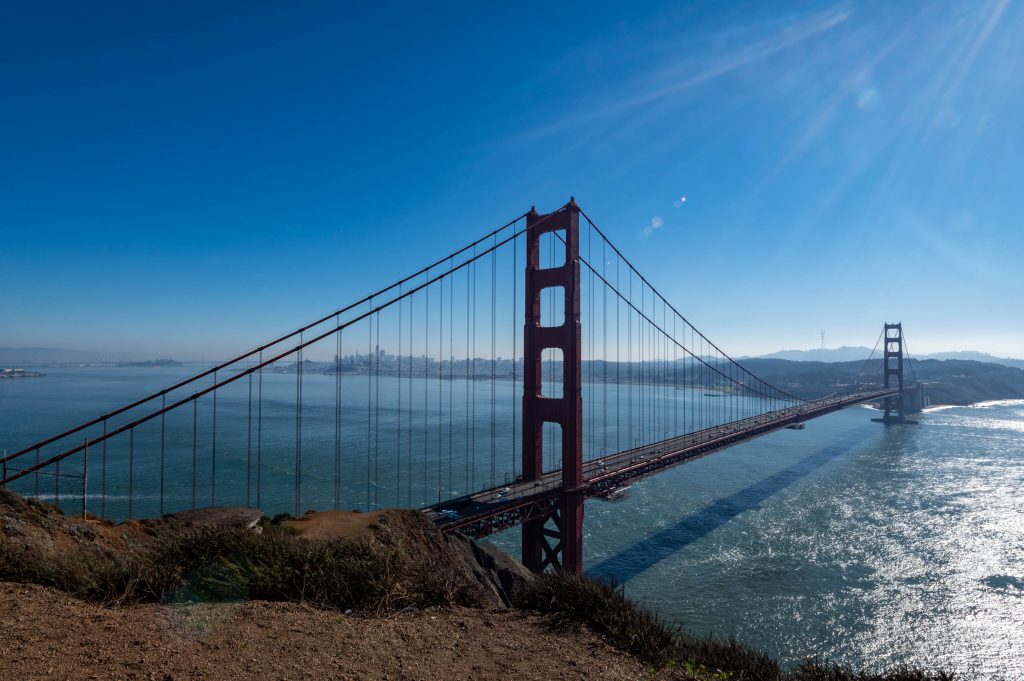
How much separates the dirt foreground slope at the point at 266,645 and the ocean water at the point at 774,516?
3576 millimetres

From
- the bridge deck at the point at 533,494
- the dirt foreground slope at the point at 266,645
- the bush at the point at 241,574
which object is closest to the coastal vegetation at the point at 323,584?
the bush at the point at 241,574

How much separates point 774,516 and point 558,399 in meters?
18.0

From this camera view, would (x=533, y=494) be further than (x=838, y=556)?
No

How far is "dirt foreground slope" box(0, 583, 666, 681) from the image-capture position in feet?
16.6

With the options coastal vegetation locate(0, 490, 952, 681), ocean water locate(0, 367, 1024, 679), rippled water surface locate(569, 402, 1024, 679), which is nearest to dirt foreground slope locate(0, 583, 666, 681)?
coastal vegetation locate(0, 490, 952, 681)

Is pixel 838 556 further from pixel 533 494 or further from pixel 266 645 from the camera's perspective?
pixel 266 645

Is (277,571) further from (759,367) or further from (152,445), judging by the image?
(759,367)

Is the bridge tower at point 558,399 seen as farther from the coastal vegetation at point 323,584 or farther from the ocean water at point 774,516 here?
the coastal vegetation at point 323,584

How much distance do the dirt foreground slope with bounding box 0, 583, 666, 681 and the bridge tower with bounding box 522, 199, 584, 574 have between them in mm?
10588

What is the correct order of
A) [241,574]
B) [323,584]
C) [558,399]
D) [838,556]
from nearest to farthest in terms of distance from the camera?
[241,574], [323,584], [558,399], [838,556]

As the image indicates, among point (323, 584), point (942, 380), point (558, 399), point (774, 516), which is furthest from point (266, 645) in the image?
point (942, 380)

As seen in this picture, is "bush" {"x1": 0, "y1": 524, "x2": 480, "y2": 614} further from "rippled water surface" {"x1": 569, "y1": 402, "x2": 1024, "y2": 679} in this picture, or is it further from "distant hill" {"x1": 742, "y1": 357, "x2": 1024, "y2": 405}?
"distant hill" {"x1": 742, "y1": 357, "x2": 1024, "y2": 405}

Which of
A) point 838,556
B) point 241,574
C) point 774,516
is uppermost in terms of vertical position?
point 241,574

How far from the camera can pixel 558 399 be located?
63.1ft
